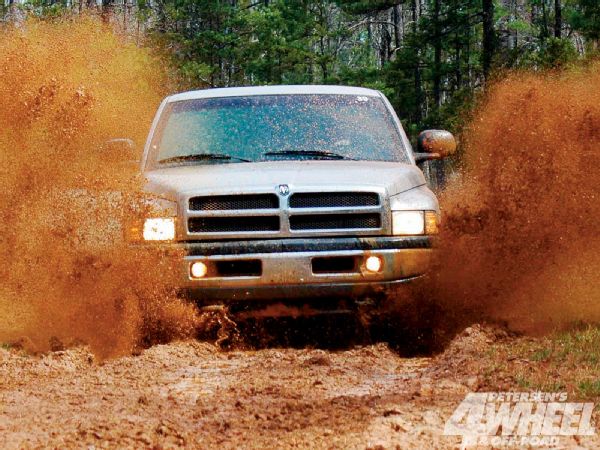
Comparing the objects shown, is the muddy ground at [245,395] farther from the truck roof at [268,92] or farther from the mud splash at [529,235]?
the truck roof at [268,92]

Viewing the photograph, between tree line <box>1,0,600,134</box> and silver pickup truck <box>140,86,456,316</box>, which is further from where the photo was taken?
tree line <box>1,0,600,134</box>

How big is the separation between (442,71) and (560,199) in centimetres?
2926

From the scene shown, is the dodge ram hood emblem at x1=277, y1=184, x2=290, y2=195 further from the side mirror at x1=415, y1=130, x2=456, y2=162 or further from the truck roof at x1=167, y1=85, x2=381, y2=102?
the truck roof at x1=167, y1=85, x2=381, y2=102

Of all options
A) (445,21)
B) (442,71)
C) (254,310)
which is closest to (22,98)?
(254,310)

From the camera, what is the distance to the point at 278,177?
6.43 metres

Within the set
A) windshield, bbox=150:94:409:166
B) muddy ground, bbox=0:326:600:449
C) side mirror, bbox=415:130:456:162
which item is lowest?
muddy ground, bbox=0:326:600:449

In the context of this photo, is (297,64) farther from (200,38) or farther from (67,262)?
(67,262)

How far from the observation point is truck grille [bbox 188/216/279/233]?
20.7 feet

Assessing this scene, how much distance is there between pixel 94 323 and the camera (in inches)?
259

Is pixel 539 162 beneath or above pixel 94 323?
above

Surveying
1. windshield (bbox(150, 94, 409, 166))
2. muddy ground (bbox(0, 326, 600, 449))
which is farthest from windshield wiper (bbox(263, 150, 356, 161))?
muddy ground (bbox(0, 326, 600, 449))

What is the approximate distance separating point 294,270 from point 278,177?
2.12 feet

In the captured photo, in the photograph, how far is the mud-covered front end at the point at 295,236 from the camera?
6176 mm

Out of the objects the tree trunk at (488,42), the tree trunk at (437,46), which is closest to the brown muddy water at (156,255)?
the tree trunk at (488,42)
